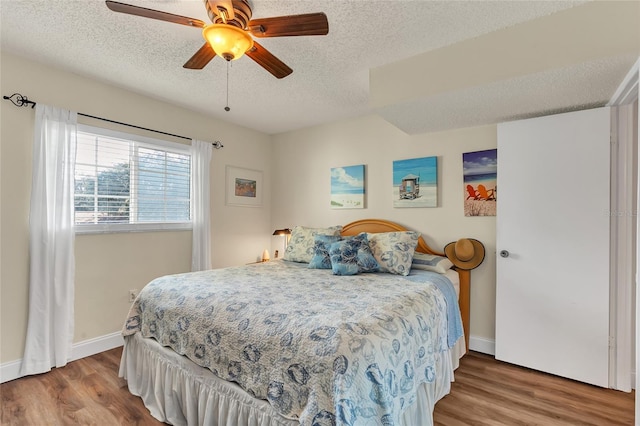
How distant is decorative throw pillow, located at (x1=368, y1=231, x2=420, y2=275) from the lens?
2.58 metres

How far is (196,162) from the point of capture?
341 cm

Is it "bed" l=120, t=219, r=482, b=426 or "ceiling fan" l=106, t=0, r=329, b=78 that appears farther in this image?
"ceiling fan" l=106, t=0, r=329, b=78

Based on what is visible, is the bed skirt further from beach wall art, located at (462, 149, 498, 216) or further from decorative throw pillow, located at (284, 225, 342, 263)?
decorative throw pillow, located at (284, 225, 342, 263)

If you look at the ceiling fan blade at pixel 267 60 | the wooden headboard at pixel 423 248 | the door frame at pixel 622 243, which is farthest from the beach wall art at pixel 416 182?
the ceiling fan blade at pixel 267 60

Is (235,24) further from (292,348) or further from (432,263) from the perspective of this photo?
(432,263)

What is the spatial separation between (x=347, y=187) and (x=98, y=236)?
103 inches

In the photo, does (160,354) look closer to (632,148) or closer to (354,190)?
(354,190)

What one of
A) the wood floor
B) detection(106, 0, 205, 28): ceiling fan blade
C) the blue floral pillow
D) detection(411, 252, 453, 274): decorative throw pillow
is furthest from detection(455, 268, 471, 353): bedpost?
detection(106, 0, 205, 28): ceiling fan blade

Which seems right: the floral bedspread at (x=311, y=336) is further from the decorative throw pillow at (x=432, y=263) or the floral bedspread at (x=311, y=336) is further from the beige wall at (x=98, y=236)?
the beige wall at (x=98, y=236)

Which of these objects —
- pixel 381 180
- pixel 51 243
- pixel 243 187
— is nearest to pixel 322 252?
pixel 381 180

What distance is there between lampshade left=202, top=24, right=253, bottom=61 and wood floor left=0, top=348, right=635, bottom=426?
7.16 feet

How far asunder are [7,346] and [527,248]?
417 cm

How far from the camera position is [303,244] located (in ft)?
10.7

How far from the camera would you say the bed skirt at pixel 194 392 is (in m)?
1.44
